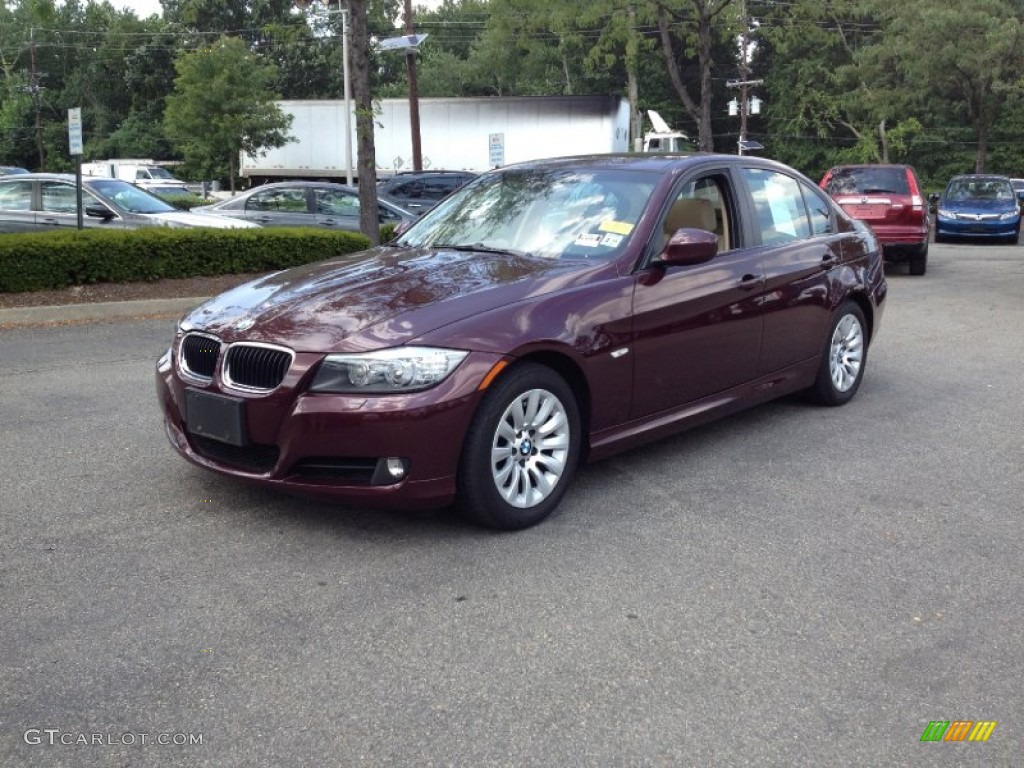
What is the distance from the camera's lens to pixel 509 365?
4.37 meters

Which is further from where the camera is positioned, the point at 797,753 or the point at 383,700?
the point at 383,700

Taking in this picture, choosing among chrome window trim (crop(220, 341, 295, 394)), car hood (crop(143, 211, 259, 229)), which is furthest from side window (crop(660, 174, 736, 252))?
car hood (crop(143, 211, 259, 229))

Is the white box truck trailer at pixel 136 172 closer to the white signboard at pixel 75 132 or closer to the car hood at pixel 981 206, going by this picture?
the white signboard at pixel 75 132

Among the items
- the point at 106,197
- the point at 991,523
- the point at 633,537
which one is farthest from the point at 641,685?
Result: the point at 106,197

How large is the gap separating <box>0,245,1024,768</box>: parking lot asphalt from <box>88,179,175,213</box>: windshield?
9.48 m

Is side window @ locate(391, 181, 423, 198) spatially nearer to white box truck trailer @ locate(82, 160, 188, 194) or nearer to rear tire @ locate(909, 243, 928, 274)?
rear tire @ locate(909, 243, 928, 274)

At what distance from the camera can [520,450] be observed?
4.50m

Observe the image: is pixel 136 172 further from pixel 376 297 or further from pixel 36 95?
pixel 376 297

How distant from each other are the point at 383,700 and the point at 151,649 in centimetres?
85

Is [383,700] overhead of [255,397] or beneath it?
beneath

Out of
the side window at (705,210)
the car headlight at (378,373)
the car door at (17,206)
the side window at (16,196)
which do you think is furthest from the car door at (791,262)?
the side window at (16,196)

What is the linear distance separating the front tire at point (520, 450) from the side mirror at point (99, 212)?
11.6 m

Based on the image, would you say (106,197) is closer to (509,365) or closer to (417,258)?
(417,258)

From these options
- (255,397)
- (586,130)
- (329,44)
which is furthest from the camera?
(329,44)
